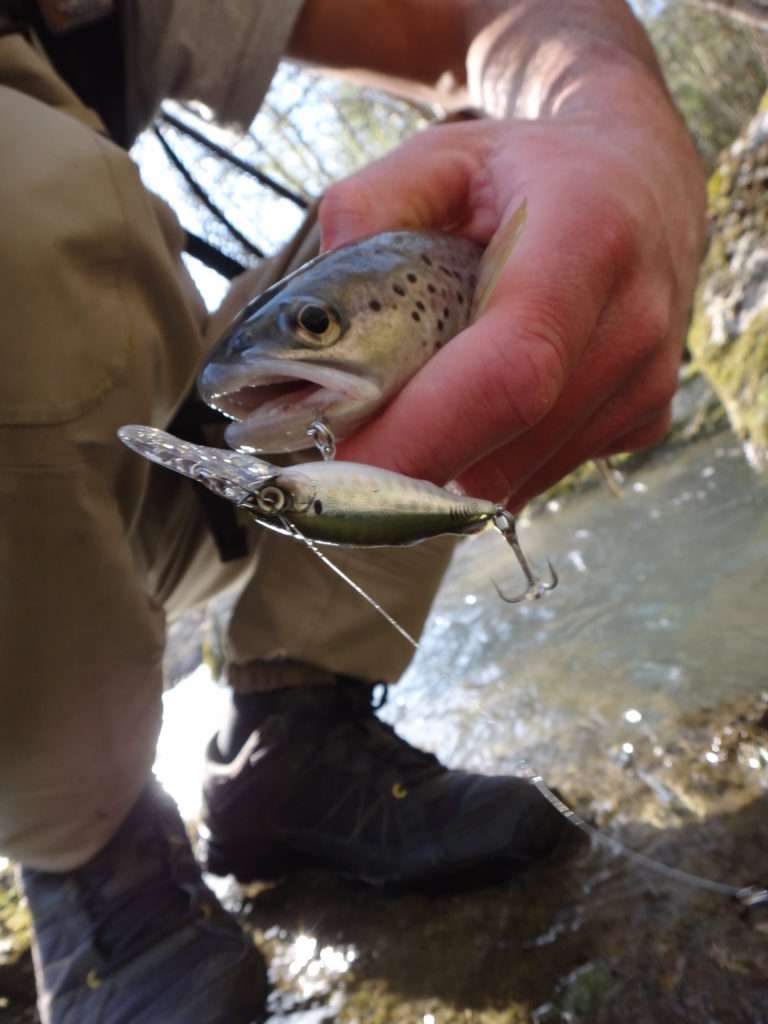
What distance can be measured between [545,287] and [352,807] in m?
0.99

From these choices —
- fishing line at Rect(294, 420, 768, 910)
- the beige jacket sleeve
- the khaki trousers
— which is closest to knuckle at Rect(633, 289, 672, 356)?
fishing line at Rect(294, 420, 768, 910)

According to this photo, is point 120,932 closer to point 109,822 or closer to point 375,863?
point 109,822

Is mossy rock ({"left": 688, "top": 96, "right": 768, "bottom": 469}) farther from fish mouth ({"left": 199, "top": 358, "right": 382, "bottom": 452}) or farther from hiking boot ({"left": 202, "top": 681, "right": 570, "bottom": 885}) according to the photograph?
fish mouth ({"left": 199, "top": 358, "right": 382, "bottom": 452})

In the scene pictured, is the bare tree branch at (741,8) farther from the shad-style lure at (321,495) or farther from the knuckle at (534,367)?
the shad-style lure at (321,495)

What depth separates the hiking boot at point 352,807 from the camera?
1239 millimetres

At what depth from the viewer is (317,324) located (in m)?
0.89

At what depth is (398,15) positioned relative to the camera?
6.17 feet

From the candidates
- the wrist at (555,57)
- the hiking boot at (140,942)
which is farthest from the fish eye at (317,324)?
the hiking boot at (140,942)

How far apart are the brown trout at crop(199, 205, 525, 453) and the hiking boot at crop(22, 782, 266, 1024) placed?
2.72 ft

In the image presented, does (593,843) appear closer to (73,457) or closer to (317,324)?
(317,324)

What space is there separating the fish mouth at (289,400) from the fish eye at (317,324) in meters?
0.04

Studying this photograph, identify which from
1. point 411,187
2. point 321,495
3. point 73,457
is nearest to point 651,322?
point 411,187

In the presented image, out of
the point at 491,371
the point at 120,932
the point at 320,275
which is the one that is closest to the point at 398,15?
the point at 320,275

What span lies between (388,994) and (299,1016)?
14 cm
